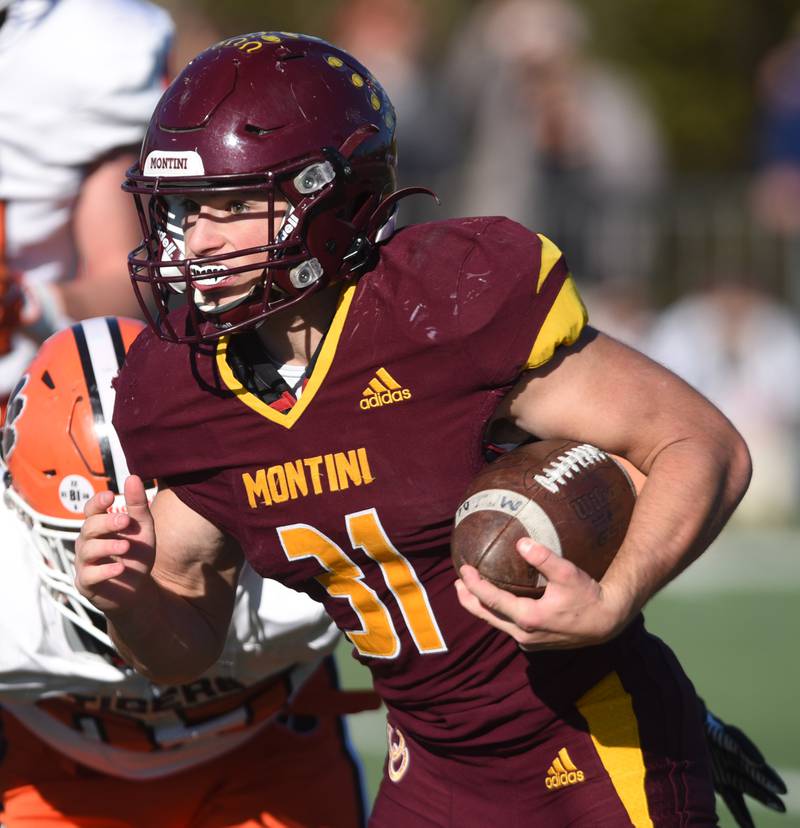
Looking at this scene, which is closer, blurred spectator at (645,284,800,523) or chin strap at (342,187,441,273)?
chin strap at (342,187,441,273)

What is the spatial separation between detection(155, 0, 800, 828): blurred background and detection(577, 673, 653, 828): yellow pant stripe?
4032 millimetres

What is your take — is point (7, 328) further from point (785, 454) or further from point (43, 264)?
point (785, 454)

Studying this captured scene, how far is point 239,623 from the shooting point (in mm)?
3143

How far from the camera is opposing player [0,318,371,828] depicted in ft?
9.96

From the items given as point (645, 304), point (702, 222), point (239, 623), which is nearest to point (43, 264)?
point (239, 623)

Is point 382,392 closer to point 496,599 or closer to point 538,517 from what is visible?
point 538,517

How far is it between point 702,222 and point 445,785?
9.59m

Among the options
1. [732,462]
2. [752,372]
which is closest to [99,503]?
[732,462]

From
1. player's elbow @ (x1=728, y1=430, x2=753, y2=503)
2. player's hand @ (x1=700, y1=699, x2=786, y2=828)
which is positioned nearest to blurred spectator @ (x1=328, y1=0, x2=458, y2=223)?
player's hand @ (x1=700, y1=699, x2=786, y2=828)

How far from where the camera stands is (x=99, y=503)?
2.68 meters

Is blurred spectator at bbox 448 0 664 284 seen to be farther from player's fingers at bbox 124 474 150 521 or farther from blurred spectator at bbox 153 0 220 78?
player's fingers at bbox 124 474 150 521

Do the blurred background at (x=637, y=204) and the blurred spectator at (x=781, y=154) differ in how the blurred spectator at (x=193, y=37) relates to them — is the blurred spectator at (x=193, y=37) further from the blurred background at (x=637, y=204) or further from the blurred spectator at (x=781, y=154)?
the blurred spectator at (x=781, y=154)

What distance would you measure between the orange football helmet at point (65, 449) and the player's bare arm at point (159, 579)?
14 cm

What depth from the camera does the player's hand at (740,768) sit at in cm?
313
